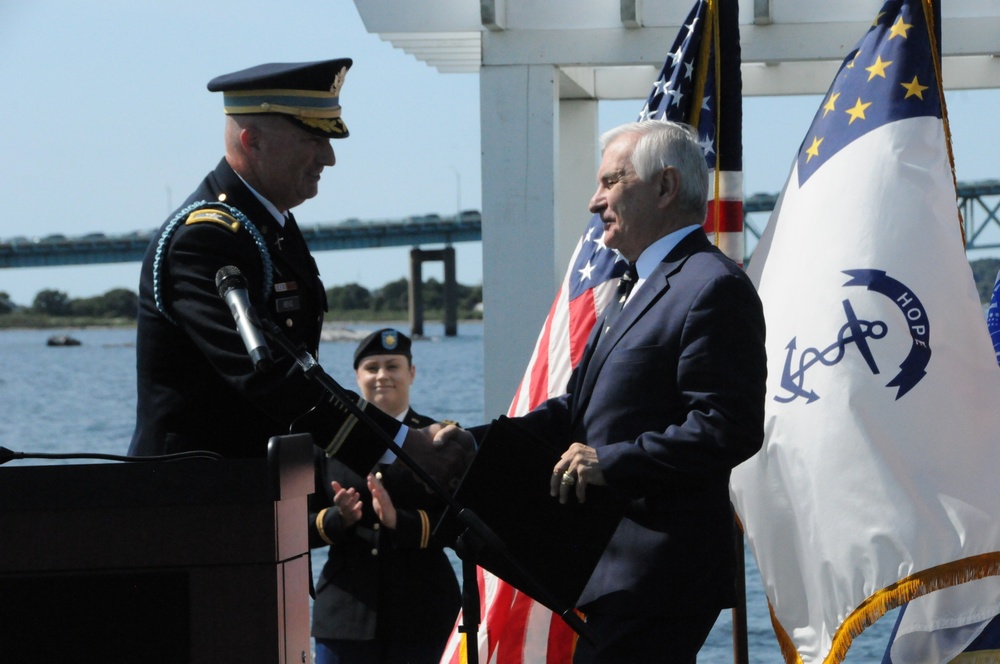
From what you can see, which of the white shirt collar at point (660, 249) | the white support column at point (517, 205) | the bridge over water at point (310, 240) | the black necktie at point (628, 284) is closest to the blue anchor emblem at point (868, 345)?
the black necktie at point (628, 284)

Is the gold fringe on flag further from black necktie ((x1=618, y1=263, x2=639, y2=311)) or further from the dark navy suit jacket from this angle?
black necktie ((x1=618, y1=263, x2=639, y2=311))

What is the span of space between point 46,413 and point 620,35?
46638 millimetres

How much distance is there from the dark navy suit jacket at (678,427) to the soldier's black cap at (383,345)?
5.62 feet

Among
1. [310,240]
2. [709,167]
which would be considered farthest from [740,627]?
[310,240]

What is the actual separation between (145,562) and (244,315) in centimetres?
50

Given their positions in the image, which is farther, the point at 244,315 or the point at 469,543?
the point at 469,543

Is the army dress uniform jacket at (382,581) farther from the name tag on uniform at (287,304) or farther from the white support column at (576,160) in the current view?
the white support column at (576,160)

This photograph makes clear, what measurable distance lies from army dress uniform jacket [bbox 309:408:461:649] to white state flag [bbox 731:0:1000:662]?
3.06 ft

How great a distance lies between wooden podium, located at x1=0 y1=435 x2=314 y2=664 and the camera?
1919 millimetres

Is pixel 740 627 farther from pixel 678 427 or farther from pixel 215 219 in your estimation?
pixel 215 219

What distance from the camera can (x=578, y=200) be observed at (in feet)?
19.3

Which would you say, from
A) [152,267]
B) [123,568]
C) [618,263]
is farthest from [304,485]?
[618,263]

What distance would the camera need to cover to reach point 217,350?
2.67 meters

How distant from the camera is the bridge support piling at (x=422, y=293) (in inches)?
1690
